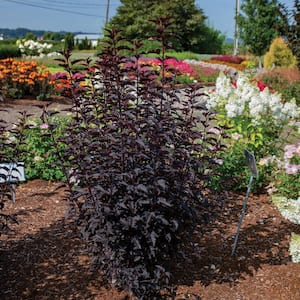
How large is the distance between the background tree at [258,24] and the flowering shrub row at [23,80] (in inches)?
736

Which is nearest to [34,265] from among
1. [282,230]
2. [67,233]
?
[67,233]

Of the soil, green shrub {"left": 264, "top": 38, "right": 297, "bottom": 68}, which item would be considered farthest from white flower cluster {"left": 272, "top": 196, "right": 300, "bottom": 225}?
green shrub {"left": 264, "top": 38, "right": 297, "bottom": 68}

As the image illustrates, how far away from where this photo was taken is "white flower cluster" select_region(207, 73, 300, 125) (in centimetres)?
429

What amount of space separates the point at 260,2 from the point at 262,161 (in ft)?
78.9

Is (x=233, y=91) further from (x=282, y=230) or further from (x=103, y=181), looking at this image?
(x=103, y=181)

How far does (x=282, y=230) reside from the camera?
12.1 feet

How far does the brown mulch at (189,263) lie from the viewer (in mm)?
2799

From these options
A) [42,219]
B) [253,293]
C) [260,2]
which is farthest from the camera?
[260,2]

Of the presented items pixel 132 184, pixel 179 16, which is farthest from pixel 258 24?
pixel 132 184

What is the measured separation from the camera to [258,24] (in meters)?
25.8

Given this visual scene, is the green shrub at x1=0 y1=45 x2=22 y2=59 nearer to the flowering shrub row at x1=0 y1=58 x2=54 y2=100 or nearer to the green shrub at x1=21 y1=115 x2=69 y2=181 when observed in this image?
the flowering shrub row at x1=0 y1=58 x2=54 y2=100

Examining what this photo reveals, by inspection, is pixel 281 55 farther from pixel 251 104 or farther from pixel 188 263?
pixel 188 263

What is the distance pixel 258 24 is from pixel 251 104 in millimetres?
23287

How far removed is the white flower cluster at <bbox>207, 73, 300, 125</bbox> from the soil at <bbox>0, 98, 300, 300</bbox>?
1.04m
